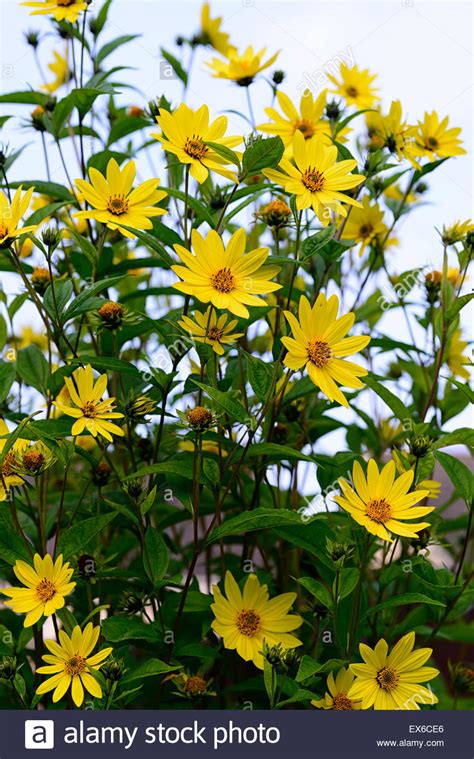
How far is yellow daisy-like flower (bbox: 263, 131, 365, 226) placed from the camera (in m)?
0.74

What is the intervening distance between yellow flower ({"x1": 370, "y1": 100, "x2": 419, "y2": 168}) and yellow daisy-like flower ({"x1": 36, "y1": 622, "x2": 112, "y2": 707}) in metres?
0.59

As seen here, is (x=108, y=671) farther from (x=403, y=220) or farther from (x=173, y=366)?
(x=403, y=220)

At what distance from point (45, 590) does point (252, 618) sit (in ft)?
0.63

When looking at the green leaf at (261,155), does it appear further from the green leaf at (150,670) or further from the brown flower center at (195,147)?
the green leaf at (150,670)

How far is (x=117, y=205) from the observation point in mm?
780

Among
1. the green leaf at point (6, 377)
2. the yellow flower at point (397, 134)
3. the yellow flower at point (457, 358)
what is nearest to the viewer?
the green leaf at point (6, 377)

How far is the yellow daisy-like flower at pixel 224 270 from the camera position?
702 millimetres

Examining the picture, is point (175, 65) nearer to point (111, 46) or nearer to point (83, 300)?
point (111, 46)

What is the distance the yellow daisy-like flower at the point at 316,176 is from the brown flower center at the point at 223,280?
85mm

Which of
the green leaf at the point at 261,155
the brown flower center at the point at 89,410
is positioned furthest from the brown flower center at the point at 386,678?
the green leaf at the point at 261,155

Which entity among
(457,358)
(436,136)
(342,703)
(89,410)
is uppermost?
(436,136)

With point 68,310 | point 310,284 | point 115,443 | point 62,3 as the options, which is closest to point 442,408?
point 310,284

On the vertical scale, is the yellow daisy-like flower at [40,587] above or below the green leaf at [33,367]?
below

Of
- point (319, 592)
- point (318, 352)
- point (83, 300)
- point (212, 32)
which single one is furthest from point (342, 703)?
point (212, 32)
